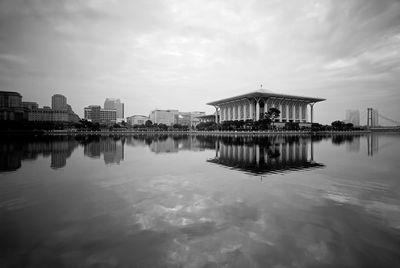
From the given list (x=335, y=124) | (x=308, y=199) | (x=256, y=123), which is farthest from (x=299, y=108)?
(x=308, y=199)

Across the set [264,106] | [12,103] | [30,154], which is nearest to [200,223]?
[30,154]

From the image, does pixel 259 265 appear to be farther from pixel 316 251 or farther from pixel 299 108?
pixel 299 108

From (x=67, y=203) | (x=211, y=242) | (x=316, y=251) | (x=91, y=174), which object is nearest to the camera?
(x=316, y=251)

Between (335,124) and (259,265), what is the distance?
127 meters

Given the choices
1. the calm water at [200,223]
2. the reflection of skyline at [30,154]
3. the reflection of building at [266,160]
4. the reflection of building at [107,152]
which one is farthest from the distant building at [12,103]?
the calm water at [200,223]

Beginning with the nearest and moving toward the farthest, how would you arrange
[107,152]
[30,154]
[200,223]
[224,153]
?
[200,223] < [30,154] < [224,153] < [107,152]

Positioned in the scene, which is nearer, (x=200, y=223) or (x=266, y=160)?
(x=200, y=223)

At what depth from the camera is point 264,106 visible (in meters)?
104

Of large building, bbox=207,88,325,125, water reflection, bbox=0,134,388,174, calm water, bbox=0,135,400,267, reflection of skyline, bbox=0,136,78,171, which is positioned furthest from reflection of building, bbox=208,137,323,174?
large building, bbox=207,88,325,125

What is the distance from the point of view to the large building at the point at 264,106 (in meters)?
102

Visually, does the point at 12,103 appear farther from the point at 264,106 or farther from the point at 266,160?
the point at 266,160

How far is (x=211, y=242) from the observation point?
4598 millimetres

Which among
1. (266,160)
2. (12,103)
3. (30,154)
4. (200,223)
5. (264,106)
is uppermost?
(12,103)

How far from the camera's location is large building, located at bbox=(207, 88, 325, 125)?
102m
